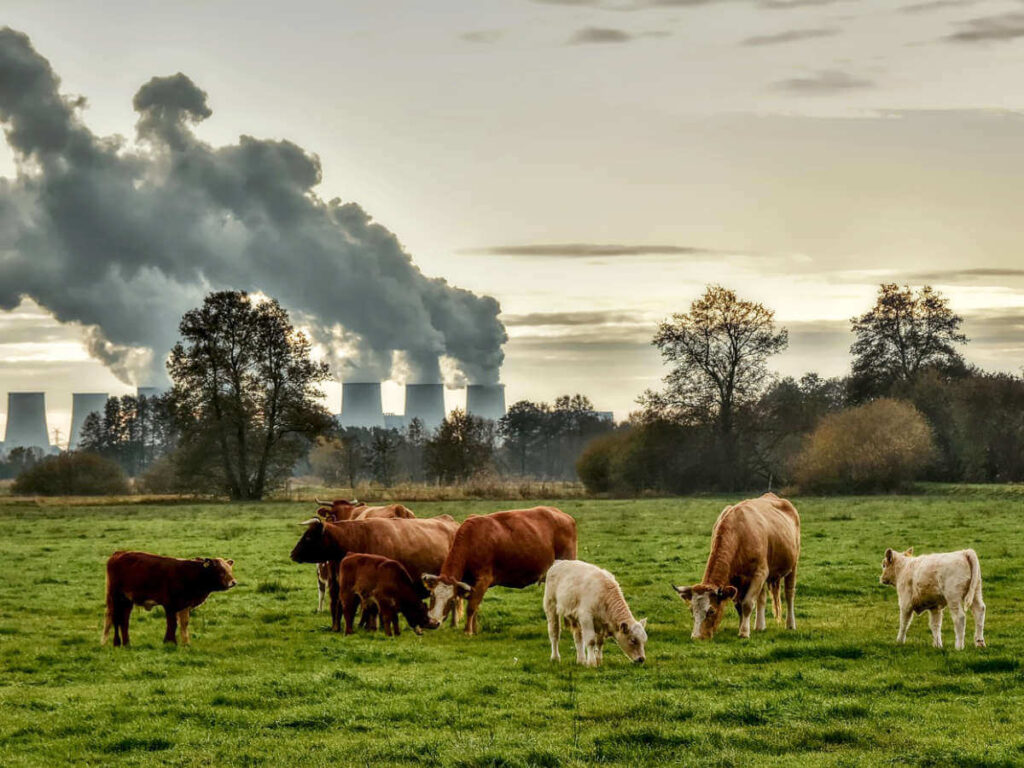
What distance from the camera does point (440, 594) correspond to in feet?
55.6

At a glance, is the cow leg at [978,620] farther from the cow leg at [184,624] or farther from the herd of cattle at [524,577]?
the cow leg at [184,624]

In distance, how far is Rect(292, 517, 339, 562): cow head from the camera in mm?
18484

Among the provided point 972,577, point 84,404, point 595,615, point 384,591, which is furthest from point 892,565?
point 84,404

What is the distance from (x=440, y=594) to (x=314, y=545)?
9.22 ft

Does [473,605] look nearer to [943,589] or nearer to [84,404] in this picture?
[943,589]

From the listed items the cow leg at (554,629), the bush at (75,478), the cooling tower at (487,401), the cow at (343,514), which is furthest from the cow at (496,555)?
the cooling tower at (487,401)

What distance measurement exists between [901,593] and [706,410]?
181ft

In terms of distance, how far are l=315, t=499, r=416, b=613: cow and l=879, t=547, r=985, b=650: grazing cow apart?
30.2 ft

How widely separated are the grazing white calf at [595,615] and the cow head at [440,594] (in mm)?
2720

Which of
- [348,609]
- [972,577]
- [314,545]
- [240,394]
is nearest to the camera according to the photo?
[972,577]

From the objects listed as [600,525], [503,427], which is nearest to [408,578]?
[600,525]

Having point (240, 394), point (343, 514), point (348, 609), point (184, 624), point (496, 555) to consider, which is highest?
point (240, 394)

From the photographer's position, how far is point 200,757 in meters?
10.4

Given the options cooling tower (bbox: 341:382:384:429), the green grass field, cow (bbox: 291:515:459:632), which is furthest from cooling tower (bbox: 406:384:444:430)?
cow (bbox: 291:515:459:632)
